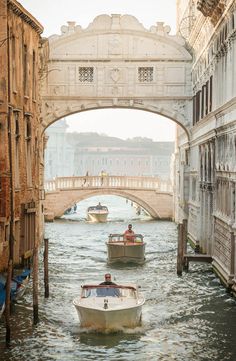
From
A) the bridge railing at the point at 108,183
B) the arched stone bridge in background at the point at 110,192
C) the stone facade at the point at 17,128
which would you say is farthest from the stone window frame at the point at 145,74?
the bridge railing at the point at 108,183

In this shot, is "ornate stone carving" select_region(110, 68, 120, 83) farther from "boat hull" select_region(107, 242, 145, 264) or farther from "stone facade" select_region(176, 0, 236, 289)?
"boat hull" select_region(107, 242, 145, 264)

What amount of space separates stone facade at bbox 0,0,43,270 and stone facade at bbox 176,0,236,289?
5247 millimetres

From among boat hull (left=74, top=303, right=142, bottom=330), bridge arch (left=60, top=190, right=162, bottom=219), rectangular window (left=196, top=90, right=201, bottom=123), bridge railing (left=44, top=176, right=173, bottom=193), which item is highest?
rectangular window (left=196, top=90, right=201, bottom=123)

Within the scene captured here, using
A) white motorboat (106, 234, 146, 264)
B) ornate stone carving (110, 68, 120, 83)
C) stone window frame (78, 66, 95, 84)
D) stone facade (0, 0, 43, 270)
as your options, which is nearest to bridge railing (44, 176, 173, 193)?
stone window frame (78, 66, 95, 84)

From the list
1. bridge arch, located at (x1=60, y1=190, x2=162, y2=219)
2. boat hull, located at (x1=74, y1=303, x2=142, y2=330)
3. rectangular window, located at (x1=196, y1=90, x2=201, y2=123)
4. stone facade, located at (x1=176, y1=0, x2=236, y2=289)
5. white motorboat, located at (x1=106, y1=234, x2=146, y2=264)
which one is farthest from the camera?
bridge arch, located at (x1=60, y1=190, x2=162, y2=219)

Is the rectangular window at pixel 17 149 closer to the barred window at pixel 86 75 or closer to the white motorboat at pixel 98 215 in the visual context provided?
the barred window at pixel 86 75

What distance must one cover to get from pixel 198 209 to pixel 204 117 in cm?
357

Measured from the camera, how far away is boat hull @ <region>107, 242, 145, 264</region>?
25125 mm

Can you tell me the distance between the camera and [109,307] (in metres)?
14.8

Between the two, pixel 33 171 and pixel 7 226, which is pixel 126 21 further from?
pixel 7 226

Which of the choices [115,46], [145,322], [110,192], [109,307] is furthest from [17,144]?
[110,192]

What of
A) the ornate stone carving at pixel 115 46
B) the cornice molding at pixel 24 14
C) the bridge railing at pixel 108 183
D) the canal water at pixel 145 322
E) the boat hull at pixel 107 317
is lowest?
the canal water at pixel 145 322

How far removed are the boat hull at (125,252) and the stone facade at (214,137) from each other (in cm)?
216

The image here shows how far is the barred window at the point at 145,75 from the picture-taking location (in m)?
29.3
